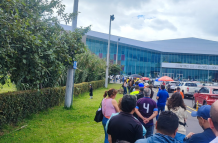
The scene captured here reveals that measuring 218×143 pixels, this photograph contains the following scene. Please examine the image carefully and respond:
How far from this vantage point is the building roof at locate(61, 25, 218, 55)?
5283 centimetres

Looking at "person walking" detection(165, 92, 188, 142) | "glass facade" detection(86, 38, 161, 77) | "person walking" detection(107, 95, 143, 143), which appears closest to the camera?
"person walking" detection(107, 95, 143, 143)

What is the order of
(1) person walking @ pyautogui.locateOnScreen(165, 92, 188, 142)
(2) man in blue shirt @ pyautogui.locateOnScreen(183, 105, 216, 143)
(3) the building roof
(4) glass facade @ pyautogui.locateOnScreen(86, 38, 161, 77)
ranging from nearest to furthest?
1. (2) man in blue shirt @ pyautogui.locateOnScreen(183, 105, 216, 143)
2. (1) person walking @ pyautogui.locateOnScreen(165, 92, 188, 142)
3. (3) the building roof
4. (4) glass facade @ pyautogui.locateOnScreen(86, 38, 161, 77)

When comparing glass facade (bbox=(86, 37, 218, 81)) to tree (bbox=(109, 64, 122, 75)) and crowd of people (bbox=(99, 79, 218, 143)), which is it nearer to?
tree (bbox=(109, 64, 122, 75))

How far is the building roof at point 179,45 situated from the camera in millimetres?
52828

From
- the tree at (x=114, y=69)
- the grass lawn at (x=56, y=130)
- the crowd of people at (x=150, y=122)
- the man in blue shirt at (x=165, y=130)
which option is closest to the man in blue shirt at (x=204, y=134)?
the crowd of people at (x=150, y=122)

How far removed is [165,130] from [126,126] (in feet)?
2.50

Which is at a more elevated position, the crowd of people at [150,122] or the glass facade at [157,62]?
the glass facade at [157,62]

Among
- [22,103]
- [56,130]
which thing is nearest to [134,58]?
[22,103]

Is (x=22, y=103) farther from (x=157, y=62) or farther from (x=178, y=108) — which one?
(x=157, y=62)

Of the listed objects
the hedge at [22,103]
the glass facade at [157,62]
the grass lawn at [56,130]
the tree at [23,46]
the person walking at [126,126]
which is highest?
the glass facade at [157,62]

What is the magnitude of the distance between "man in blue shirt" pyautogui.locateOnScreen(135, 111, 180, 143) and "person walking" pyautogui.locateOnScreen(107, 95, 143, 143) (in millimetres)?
631

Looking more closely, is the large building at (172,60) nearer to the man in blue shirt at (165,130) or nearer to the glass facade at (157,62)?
the glass facade at (157,62)

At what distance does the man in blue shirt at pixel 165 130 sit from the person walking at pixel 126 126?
2.07ft

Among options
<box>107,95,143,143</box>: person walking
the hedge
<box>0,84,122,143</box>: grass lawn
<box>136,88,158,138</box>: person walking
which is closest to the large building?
the hedge
